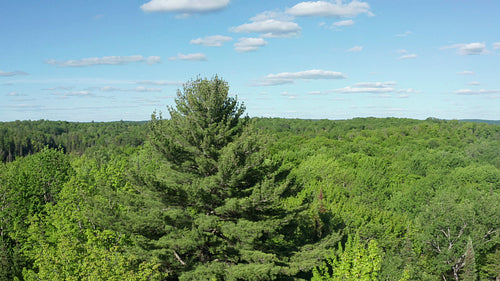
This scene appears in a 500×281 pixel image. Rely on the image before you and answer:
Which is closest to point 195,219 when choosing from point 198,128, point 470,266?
point 198,128

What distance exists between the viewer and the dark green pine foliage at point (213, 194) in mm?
14711

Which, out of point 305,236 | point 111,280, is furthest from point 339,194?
point 111,280

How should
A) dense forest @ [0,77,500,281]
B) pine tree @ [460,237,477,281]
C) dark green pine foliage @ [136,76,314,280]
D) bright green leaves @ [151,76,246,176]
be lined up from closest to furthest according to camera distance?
1. dense forest @ [0,77,500,281]
2. dark green pine foliage @ [136,76,314,280]
3. bright green leaves @ [151,76,246,176]
4. pine tree @ [460,237,477,281]

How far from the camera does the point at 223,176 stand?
1504 cm

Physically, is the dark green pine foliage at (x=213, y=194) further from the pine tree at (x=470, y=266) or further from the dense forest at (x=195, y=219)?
the pine tree at (x=470, y=266)

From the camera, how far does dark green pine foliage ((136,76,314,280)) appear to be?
1471 centimetres

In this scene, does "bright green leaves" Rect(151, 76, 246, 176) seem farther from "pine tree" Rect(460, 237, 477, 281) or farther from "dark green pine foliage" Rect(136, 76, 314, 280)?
"pine tree" Rect(460, 237, 477, 281)

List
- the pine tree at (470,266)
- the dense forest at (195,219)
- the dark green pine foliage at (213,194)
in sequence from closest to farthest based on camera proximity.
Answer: the dense forest at (195,219), the dark green pine foliage at (213,194), the pine tree at (470,266)

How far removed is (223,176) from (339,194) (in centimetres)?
2938

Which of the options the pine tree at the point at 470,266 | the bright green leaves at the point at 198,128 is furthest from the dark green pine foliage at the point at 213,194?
the pine tree at the point at 470,266

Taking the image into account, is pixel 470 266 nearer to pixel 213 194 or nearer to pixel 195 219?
pixel 213 194

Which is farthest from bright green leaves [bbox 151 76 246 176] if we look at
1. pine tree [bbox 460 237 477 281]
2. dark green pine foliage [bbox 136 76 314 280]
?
pine tree [bbox 460 237 477 281]

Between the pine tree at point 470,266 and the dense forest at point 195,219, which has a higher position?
the dense forest at point 195,219

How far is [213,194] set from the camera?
16.0m
